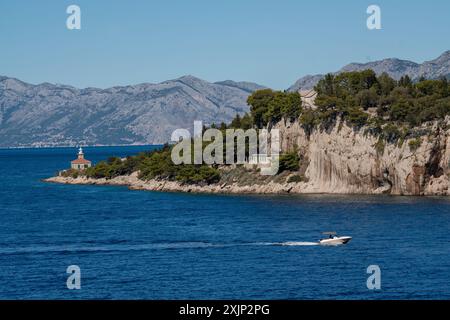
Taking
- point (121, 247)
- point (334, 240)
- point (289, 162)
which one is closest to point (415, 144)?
point (289, 162)

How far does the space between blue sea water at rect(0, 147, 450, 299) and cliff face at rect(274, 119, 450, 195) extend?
17.0 ft

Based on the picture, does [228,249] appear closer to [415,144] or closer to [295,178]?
[415,144]

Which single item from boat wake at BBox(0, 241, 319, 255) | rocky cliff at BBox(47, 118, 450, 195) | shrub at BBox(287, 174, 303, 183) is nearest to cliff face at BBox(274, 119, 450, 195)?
rocky cliff at BBox(47, 118, 450, 195)

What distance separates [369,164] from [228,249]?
5149cm

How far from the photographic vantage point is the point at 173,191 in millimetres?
136125

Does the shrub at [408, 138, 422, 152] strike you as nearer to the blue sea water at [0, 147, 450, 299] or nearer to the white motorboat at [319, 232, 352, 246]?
the blue sea water at [0, 147, 450, 299]

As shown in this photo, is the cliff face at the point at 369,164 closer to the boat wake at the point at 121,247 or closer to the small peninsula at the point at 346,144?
the small peninsula at the point at 346,144

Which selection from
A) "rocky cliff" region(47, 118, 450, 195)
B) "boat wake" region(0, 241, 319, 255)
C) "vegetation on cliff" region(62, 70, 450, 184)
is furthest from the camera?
"vegetation on cliff" region(62, 70, 450, 184)

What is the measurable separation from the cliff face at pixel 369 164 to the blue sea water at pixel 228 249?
17.0 ft

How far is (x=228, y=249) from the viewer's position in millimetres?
68000

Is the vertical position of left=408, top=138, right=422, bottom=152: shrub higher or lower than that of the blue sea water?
higher

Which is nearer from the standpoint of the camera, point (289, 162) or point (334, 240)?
point (334, 240)

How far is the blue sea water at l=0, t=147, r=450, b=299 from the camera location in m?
51.8
